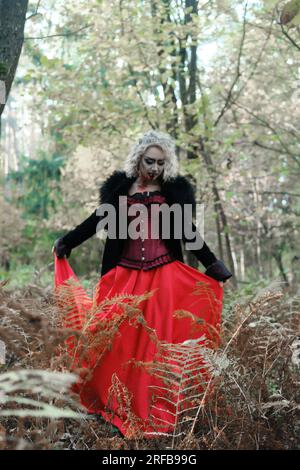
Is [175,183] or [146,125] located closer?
[175,183]

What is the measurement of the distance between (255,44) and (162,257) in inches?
230

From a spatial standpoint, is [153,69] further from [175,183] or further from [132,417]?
[132,417]

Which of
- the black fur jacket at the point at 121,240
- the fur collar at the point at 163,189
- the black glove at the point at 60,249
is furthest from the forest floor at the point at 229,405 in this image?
the fur collar at the point at 163,189

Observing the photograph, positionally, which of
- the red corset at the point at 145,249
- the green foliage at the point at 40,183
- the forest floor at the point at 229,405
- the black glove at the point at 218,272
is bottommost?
the forest floor at the point at 229,405

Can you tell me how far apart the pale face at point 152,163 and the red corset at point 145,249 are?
168 millimetres

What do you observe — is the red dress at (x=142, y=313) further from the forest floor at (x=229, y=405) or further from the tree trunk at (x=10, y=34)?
the tree trunk at (x=10, y=34)

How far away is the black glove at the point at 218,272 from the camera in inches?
153

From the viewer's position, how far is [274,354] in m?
2.97

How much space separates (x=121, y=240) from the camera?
4000 mm

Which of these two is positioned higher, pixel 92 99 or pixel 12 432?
pixel 92 99

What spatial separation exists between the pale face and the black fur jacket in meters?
0.13

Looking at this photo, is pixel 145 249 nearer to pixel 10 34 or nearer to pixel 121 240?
pixel 121 240

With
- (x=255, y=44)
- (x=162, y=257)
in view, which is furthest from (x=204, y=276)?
(x=255, y=44)

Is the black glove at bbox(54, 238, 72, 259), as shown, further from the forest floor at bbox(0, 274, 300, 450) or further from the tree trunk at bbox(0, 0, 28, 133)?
the tree trunk at bbox(0, 0, 28, 133)
